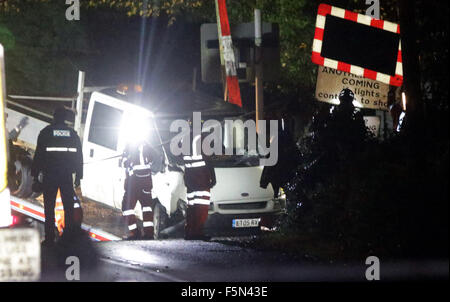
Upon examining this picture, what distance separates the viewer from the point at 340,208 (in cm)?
1104

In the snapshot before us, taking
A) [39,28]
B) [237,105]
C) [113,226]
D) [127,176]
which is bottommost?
[113,226]

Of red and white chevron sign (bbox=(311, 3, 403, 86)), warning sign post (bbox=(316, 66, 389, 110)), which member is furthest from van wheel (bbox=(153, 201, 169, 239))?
red and white chevron sign (bbox=(311, 3, 403, 86))

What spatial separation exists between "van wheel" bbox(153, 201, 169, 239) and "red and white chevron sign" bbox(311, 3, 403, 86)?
3672mm

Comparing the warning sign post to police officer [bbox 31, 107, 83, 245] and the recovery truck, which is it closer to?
the recovery truck

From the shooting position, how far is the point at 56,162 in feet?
40.8

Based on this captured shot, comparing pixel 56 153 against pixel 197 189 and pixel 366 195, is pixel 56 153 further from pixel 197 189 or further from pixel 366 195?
pixel 366 195

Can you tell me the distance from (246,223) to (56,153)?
353 cm

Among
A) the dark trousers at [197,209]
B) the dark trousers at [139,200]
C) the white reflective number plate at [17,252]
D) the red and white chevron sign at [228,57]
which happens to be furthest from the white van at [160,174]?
the white reflective number plate at [17,252]

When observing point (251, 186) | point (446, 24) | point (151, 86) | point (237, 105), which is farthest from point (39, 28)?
point (446, 24)

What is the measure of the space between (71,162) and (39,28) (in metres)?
15.4

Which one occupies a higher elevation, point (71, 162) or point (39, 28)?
point (39, 28)

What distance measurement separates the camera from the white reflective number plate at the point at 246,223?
1466 centimetres

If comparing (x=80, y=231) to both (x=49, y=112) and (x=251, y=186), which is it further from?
(x=49, y=112)

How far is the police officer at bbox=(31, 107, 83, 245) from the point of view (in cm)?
1245
